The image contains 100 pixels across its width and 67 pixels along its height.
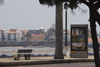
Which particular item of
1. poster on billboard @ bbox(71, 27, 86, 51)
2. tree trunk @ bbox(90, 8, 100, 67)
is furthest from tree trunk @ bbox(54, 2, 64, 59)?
tree trunk @ bbox(90, 8, 100, 67)

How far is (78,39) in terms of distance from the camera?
23.2m

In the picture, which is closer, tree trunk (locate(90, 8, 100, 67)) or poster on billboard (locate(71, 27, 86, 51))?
tree trunk (locate(90, 8, 100, 67))

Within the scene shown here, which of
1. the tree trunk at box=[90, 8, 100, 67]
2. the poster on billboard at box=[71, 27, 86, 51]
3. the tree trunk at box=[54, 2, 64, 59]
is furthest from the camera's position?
the poster on billboard at box=[71, 27, 86, 51]

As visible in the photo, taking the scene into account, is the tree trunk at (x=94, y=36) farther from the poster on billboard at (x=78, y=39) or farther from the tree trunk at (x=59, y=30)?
the poster on billboard at (x=78, y=39)

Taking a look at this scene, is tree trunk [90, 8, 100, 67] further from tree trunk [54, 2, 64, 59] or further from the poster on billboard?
the poster on billboard

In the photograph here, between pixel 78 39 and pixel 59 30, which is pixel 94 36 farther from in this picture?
pixel 78 39

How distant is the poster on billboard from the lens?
23.0 metres

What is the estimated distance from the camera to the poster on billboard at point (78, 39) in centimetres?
2300

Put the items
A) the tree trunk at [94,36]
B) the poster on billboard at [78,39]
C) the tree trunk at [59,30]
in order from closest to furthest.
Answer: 1. the tree trunk at [94,36]
2. the tree trunk at [59,30]
3. the poster on billboard at [78,39]

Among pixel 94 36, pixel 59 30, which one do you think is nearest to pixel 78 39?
pixel 59 30

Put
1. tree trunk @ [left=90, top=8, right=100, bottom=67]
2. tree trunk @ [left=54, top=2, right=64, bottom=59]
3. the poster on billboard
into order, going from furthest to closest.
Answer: the poster on billboard, tree trunk @ [left=54, top=2, right=64, bottom=59], tree trunk @ [left=90, top=8, right=100, bottom=67]

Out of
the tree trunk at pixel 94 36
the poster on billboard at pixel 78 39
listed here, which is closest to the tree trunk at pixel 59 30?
the poster on billboard at pixel 78 39

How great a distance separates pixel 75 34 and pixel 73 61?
112 inches

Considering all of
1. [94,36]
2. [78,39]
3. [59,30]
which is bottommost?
[94,36]
